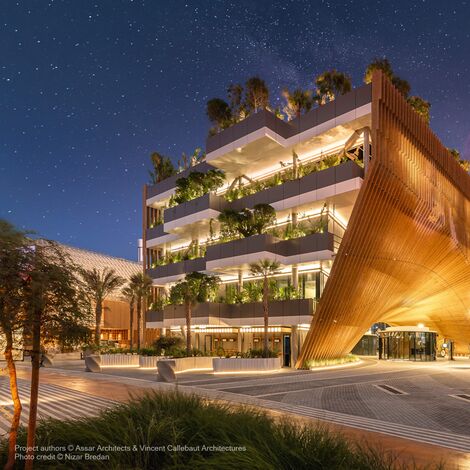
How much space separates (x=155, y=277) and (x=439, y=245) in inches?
978

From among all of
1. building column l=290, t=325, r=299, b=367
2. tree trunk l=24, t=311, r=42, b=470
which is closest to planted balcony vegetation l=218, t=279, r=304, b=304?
building column l=290, t=325, r=299, b=367

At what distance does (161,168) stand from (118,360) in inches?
879

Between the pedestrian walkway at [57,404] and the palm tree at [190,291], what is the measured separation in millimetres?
12402

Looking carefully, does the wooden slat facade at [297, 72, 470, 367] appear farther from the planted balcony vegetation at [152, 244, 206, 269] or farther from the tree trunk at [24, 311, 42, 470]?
the tree trunk at [24, 311, 42, 470]

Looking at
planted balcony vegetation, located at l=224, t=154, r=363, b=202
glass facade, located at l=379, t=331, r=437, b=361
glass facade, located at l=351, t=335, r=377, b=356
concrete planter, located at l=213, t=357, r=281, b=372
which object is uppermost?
planted balcony vegetation, located at l=224, t=154, r=363, b=202

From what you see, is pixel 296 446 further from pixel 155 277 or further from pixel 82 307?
pixel 155 277

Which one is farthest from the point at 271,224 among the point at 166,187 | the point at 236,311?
the point at 166,187

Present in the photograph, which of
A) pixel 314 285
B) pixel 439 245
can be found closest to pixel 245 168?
pixel 314 285

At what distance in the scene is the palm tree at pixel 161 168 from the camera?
5197cm

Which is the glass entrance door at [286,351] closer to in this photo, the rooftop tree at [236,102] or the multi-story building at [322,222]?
the multi-story building at [322,222]

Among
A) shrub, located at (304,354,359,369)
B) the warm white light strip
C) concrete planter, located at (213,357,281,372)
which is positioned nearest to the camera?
concrete planter, located at (213,357,281,372)

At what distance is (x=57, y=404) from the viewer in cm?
1602

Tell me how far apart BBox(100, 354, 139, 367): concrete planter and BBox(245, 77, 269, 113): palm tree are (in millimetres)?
21768

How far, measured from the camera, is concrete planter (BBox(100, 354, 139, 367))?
3691cm
